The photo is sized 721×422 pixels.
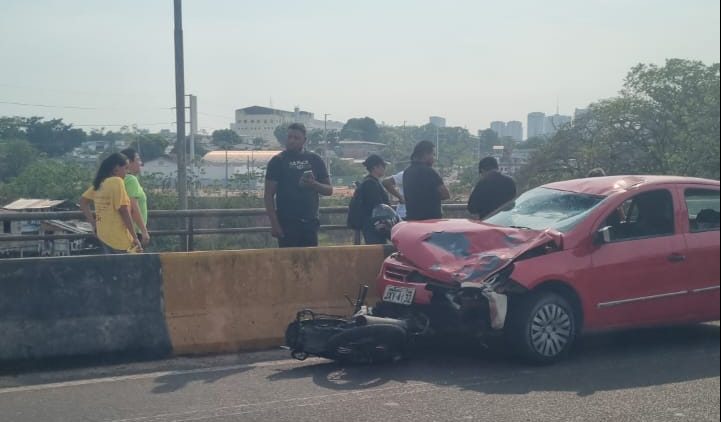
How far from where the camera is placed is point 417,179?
948cm

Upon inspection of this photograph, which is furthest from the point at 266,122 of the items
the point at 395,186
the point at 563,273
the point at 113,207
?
the point at 563,273

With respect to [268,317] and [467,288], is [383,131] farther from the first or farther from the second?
[467,288]

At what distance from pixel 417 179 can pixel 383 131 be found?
5864 millimetres

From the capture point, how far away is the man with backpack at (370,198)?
9.93 m

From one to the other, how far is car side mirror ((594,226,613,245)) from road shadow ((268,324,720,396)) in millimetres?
893

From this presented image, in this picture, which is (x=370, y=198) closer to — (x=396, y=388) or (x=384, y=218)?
(x=384, y=218)

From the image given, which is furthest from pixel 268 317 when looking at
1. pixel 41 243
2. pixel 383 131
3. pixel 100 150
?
pixel 383 131

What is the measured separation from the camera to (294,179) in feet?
29.1

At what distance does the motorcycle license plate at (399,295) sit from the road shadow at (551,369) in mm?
499

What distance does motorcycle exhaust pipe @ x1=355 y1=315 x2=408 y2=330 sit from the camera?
23.1ft

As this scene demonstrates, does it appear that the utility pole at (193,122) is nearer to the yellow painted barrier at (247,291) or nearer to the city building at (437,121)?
the city building at (437,121)

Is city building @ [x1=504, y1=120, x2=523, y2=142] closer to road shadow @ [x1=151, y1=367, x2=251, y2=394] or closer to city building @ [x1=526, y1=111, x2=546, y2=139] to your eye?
city building @ [x1=526, y1=111, x2=546, y2=139]

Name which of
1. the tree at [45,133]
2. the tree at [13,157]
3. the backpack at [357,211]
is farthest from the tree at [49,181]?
the backpack at [357,211]

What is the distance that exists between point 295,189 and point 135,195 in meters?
1.67
